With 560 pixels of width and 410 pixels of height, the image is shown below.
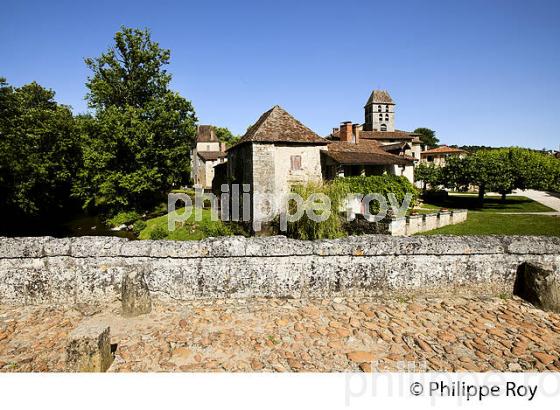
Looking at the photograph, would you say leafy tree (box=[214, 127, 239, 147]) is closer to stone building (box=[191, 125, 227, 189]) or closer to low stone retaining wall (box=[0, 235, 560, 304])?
stone building (box=[191, 125, 227, 189])

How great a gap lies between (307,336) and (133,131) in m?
20.6

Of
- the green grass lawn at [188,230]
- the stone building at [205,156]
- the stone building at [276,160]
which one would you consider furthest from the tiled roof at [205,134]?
the stone building at [276,160]

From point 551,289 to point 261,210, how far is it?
16137mm

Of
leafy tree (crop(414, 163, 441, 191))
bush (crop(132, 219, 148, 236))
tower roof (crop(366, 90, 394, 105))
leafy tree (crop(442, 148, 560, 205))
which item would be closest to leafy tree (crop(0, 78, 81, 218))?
bush (crop(132, 219, 148, 236))

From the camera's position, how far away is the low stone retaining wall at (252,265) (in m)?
5.61

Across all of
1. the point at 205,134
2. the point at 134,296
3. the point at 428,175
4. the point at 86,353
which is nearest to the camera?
the point at 86,353

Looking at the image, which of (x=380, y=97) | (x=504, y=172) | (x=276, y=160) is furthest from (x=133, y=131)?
(x=380, y=97)

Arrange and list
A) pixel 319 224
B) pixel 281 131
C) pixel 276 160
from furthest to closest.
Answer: pixel 281 131, pixel 276 160, pixel 319 224

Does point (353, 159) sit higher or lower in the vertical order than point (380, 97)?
lower

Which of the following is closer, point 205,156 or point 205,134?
point 205,156

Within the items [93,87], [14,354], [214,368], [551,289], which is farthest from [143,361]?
[93,87]

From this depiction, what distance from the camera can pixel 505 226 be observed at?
17.9 meters

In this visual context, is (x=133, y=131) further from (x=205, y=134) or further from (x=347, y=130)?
(x=205, y=134)
